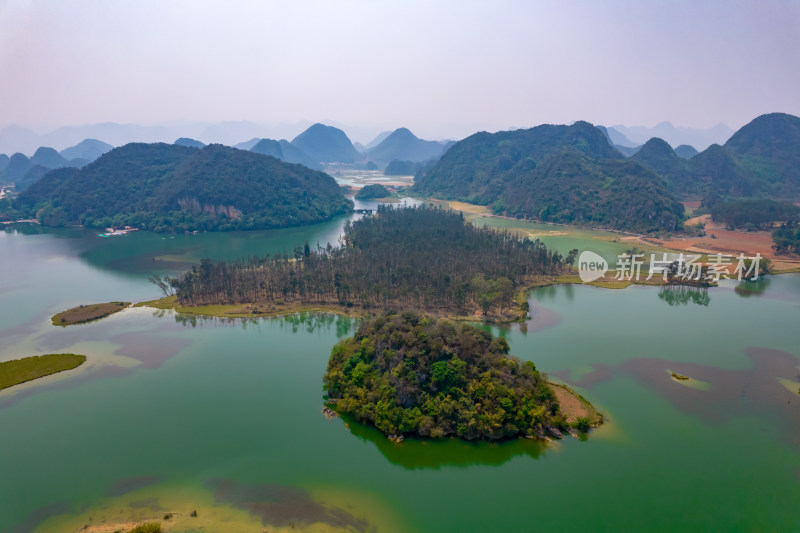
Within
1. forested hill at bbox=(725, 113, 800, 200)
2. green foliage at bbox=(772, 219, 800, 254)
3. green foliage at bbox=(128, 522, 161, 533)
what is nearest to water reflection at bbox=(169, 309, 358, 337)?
green foliage at bbox=(128, 522, 161, 533)

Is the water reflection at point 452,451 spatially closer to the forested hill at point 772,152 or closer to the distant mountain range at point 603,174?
the distant mountain range at point 603,174

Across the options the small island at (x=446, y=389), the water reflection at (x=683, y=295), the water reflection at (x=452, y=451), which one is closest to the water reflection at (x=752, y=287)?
the water reflection at (x=683, y=295)

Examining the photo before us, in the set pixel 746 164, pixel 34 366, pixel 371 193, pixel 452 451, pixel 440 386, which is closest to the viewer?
pixel 452 451

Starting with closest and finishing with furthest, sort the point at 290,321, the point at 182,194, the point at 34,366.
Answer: the point at 34,366 < the point at 290,321 < the point at 182,194

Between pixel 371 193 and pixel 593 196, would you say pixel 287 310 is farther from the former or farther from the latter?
pixel 371 193

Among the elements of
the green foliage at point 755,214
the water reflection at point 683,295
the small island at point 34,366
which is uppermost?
the green foliage at point 755,214

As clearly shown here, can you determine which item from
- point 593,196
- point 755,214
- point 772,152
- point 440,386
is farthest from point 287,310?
point 772,152
